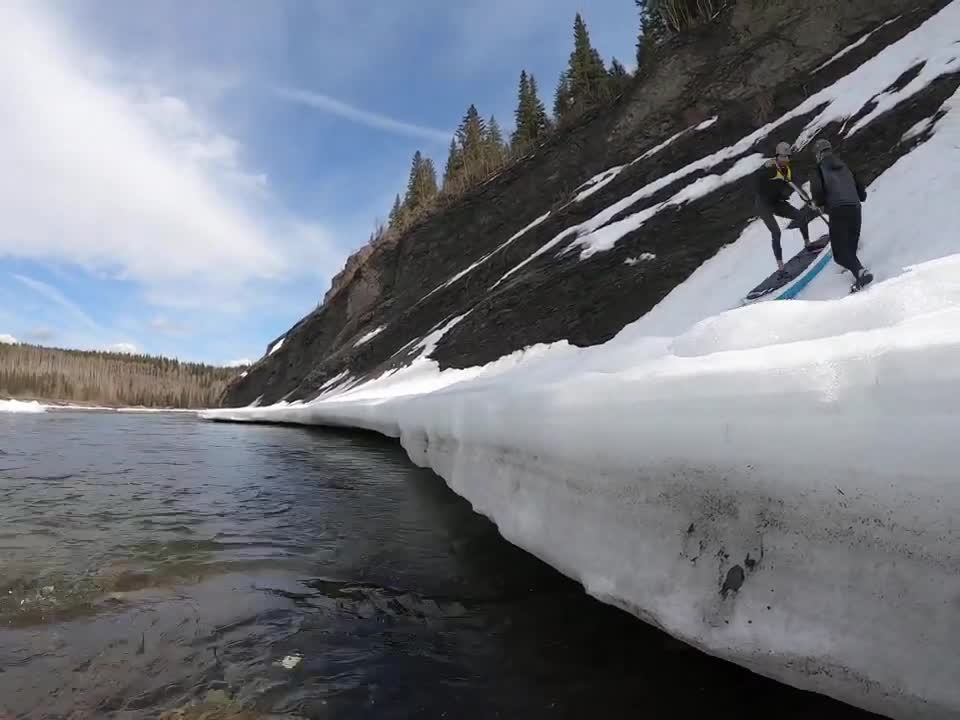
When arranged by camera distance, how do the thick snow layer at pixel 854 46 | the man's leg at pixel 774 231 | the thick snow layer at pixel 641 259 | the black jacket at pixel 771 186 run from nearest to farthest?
the man's leg at pixel 774 231
the black jacket at pixel 771 186
the thick snow layer at pixel 641 259
the thick snow layer at pixel 854 46

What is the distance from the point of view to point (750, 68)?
16531mm

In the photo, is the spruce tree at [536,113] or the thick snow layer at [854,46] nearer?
the thick snow layer at [854,46]

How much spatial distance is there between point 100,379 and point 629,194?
8934cm

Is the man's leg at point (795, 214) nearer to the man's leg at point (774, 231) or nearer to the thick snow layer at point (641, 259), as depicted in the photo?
the man's leg at point (774, 231)

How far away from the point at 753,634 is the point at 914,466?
0.87m

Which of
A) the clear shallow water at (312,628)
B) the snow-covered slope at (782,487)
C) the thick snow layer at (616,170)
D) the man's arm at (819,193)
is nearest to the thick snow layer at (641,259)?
the man's arm at (819,193)

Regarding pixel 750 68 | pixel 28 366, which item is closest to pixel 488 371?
pixel 750 68

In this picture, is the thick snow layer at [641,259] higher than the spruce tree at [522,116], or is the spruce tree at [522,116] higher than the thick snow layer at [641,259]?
the spruce tree at [522,116]

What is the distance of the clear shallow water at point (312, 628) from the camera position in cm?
212

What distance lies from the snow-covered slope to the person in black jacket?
3514mm

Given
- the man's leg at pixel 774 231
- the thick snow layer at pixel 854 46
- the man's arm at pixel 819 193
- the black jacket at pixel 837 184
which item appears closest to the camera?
the black jacket at pixel 837 184

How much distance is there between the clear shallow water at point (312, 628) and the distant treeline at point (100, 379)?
2522 inches

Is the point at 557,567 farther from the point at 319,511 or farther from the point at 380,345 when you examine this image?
the point at 380,345

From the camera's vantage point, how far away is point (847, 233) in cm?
610
